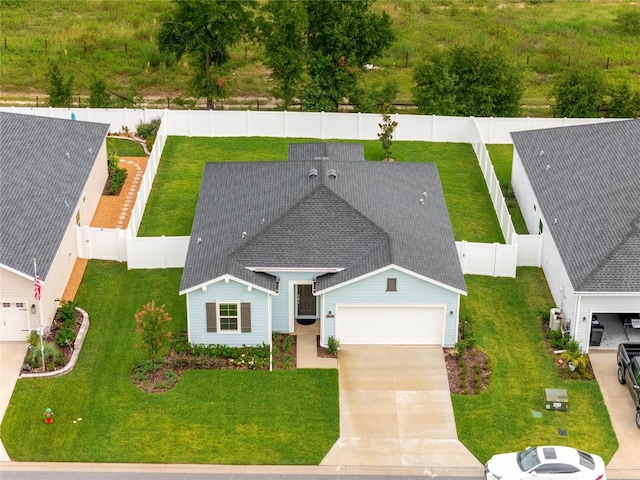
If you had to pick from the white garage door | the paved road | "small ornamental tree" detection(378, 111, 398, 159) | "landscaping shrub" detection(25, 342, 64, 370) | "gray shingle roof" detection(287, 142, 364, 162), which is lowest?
the paved road

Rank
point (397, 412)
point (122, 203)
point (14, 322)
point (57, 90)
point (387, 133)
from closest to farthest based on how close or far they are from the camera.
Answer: point (397, 412) → point (14, 322) → point (122, 203) → point (387, 133) → point (57, 90)

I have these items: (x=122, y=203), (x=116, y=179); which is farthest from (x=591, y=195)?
(x=116, y=179)

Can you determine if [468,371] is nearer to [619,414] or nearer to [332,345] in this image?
[332,345]

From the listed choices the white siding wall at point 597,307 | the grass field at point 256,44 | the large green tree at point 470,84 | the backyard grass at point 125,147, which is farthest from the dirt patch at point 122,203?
the white siding wall at point 597,307

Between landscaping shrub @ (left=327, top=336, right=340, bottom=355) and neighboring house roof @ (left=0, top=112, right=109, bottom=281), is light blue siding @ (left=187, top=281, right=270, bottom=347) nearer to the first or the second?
landscaping shrub @ (left=327, top=336, right=340, bottom=355)

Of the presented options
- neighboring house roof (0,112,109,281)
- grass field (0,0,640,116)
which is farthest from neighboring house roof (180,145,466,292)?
grass field (0,0,640,116)

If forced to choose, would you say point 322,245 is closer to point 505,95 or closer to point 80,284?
point 80,284

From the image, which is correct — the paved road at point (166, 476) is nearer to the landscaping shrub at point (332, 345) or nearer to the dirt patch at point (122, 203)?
the landscaping shrub at point (332, 345)
